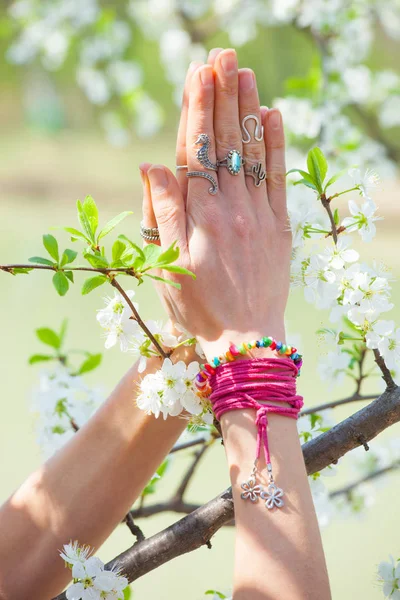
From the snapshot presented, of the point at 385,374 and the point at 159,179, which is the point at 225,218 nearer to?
the point at 159,179

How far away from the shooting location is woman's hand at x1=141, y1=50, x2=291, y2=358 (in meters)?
0.57

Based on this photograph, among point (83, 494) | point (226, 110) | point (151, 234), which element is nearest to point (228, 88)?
point (226, 110)

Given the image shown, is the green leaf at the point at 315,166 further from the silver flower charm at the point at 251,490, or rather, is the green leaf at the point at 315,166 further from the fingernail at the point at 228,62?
the silver flower charm at the point at 251,490

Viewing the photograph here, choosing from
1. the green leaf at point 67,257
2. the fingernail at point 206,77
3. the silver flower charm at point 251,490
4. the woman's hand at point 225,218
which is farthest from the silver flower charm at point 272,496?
the fingernail at point 206,77

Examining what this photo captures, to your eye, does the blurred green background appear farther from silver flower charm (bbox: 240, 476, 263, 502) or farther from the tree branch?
silver flower charm (bbox: 240, 476, 263, 502)

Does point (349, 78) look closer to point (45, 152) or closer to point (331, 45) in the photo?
point (331, 45)

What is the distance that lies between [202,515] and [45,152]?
3.98m

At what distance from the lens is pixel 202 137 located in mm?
600

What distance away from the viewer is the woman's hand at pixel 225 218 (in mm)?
569

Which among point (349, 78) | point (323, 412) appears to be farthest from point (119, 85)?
point (323, 412)

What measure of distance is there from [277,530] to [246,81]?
13.8 inches

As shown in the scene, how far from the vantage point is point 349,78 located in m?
1.80

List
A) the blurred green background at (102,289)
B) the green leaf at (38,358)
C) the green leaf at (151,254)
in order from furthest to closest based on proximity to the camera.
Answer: the blurred green background at (102,289) < the green leaf at (38,358) < the green leaf at (151,254)

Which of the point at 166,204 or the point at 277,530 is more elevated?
the point at 166,204
